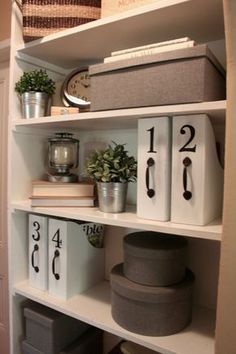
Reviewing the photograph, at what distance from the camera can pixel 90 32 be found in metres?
0.91

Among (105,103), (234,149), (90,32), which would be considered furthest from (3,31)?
(234,149)

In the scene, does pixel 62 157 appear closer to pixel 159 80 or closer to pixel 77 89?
pixel 77 89

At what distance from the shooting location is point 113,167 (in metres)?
0.93

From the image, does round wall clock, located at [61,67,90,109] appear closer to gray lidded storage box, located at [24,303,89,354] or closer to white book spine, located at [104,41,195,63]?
white book spine, located at [104,41,195,63]

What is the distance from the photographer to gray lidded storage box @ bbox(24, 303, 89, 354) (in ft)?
3.55

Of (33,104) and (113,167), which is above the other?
(33,104)

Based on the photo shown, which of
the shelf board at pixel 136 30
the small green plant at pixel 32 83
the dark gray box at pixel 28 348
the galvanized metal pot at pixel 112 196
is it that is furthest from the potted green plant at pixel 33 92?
the dark gray box at pixel 28 348

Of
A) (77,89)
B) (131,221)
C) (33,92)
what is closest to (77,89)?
(77,89)

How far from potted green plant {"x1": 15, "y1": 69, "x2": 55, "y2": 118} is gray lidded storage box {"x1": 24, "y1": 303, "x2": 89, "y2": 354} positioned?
787 millimetres

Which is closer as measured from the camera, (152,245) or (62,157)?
(152,245)

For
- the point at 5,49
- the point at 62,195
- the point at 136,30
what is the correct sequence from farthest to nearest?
the point at 5,49 → the point at 62,195 → the point at 136,30

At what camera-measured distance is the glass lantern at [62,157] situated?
3.79ft

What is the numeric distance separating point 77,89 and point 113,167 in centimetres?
42

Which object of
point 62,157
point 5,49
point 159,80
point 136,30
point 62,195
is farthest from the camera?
point 5,49
